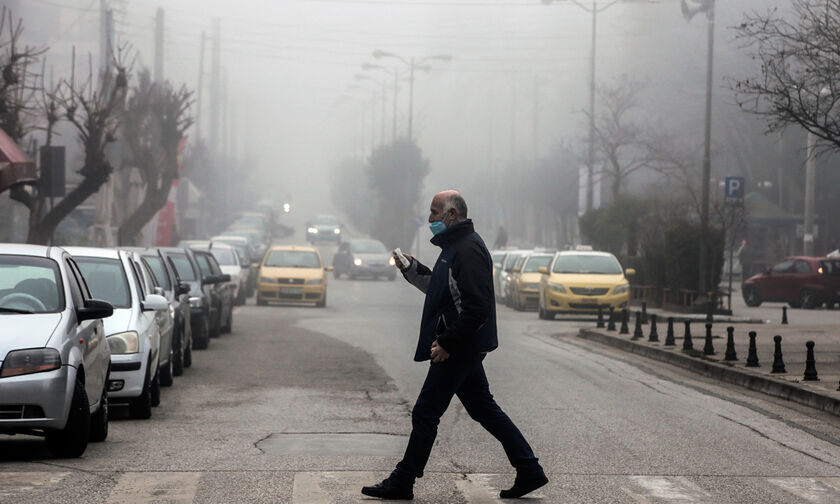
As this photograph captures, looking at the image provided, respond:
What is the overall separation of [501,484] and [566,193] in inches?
2740

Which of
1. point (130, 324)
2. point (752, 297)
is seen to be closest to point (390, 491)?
point (130, 324)

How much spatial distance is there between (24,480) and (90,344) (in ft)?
5.93

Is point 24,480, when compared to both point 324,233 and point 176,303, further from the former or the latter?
point 324,233

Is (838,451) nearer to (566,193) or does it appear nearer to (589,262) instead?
(589,262)

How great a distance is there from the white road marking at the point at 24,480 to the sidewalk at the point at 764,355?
7569 mm

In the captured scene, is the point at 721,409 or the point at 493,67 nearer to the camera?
the point at 721,409

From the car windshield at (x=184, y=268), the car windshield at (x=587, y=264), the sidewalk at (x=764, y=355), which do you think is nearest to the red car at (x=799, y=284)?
the car windshield at (x=587, y=264)

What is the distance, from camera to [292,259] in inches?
1521

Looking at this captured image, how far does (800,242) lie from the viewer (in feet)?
193

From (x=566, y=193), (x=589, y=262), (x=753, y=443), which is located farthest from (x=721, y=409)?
(x=566, y=193)

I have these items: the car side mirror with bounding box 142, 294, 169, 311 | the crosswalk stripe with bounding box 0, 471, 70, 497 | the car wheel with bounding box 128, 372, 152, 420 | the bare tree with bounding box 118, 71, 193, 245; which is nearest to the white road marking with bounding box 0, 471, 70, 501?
the crosswalk stripe with bounding box 0, 471, 70, 497

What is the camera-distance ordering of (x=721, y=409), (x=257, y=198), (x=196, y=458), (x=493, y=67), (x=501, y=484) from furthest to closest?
(x=257, y=198)
(x=493, y=67)
(x=721, y=409)
(x=196, y=458)
(x=501, y=484)

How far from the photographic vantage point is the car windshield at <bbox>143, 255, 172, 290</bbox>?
718 inches

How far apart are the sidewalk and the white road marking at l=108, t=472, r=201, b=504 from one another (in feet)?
22.8
